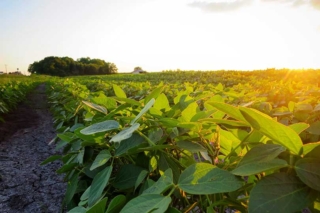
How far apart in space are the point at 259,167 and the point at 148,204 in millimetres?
174

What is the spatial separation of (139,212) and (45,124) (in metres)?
7.09

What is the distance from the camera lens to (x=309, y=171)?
0.39 m

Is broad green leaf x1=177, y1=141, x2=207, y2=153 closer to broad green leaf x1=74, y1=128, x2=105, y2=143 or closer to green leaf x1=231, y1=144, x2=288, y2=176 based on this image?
green leaf x1=231, y1=144, x2=288, y2=176

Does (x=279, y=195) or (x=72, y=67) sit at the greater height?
(x=72, y=67)

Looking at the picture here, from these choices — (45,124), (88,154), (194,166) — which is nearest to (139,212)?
(194,166)

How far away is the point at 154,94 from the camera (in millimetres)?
747

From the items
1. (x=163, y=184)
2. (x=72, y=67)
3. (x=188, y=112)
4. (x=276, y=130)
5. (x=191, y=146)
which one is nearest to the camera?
(x=276, y=130)

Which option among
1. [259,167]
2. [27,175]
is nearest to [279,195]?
[259,167]

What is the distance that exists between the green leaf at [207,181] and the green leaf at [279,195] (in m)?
0.05

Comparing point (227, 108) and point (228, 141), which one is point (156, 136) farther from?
point (227, 108)

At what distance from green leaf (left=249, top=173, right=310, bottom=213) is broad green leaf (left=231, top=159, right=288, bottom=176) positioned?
0.02m

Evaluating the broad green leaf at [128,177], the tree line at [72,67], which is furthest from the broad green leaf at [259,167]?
the tree line at [72,67]

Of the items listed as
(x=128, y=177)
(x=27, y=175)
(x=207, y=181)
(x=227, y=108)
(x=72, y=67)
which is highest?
(x=72, y=67)

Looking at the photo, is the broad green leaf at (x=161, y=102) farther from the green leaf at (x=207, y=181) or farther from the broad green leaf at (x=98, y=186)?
the green leaf at (x=207, y=181)
